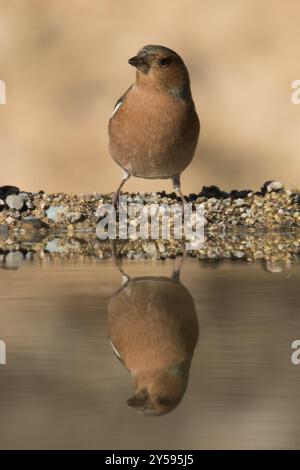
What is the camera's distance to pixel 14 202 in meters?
6.60

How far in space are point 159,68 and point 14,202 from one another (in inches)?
48.2

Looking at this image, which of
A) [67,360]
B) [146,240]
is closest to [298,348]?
[67,360]

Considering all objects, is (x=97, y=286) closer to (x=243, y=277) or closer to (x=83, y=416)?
(x=243, y=277)

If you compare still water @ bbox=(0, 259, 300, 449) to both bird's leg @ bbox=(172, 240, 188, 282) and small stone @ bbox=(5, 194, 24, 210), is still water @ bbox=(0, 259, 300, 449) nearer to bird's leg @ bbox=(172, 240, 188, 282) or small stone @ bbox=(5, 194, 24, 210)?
bird's leg @ bbox=(172, 240, 188, 282)

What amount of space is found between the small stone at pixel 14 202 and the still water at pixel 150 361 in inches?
92.5

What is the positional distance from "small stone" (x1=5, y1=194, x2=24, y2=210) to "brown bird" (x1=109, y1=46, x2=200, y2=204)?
731 mm

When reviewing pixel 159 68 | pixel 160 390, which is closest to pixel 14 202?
pixel 159 68

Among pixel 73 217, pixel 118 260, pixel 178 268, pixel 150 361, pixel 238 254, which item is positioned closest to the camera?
pixel 150 361

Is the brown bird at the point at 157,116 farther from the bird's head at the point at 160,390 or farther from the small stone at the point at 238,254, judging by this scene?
the bird's head at the point at 160,390

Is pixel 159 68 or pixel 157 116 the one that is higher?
pixel 159 68

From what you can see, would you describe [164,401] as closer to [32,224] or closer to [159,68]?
[159,68]

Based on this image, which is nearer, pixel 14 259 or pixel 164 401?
pixel 164 401

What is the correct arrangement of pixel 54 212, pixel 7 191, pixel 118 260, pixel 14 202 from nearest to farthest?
pixel 118 260 → pixel 54 212 → pixel 14 202 → pixel 7 191

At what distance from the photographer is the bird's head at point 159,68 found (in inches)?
A: 236
